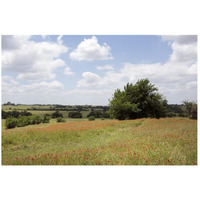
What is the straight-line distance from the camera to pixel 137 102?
72.8ft

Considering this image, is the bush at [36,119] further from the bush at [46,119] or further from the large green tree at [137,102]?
the large green tree at [137,102]

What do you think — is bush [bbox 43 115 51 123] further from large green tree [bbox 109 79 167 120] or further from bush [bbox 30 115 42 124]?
large green tree [bbox 109 79 167 120]

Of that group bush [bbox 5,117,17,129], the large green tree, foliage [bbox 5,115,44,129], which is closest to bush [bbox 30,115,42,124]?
foliage [bbox 5,115,44,129]

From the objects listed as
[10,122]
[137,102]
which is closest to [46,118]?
[10,122]

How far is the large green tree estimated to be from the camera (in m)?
21.4

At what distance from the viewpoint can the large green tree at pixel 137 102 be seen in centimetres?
2141

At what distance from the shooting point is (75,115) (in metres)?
12.5

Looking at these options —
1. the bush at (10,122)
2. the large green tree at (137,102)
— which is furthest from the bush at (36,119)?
the large green tree at (137,102)

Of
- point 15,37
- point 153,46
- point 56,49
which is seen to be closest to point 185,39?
point 153,46

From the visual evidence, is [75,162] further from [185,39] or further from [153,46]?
[185,39]

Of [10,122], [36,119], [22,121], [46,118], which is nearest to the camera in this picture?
[10,122]

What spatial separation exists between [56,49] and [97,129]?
6623 mm

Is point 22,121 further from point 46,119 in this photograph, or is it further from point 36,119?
point 46,119

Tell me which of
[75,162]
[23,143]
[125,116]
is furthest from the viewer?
[125,116]
